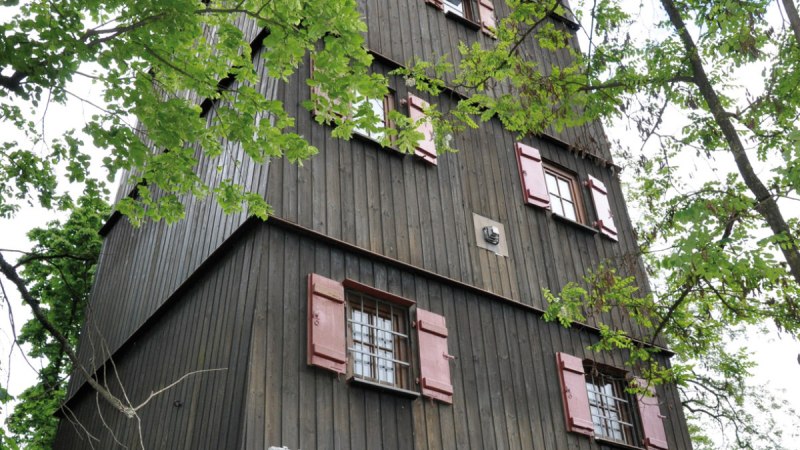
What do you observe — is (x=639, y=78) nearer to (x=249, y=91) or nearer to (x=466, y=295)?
(x=466, y=295)

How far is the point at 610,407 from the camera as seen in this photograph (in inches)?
425

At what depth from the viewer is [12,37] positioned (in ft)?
21.3

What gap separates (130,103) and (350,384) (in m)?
3.52

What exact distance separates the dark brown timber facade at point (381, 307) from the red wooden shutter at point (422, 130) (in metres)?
0.04

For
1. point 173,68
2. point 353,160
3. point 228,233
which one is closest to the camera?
point 173,68

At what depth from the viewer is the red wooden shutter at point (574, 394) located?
984cm

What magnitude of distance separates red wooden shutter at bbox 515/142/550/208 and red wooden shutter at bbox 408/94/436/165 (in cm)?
171

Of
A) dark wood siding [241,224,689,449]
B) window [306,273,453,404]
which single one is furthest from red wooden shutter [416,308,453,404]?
dark wood siding [241,224,689,449]

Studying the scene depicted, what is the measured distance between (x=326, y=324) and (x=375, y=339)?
2.63 feet

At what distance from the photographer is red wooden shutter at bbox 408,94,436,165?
35.0 ft

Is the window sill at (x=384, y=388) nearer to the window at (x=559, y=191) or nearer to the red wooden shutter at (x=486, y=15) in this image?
the window at (x=559, y=191)

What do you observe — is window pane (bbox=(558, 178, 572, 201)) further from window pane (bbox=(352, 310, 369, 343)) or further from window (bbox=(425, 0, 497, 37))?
window pane (bbox=(352, 310, 369, 343))

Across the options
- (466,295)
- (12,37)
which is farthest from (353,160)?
(12,37)

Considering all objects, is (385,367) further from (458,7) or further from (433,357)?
(458,7)
